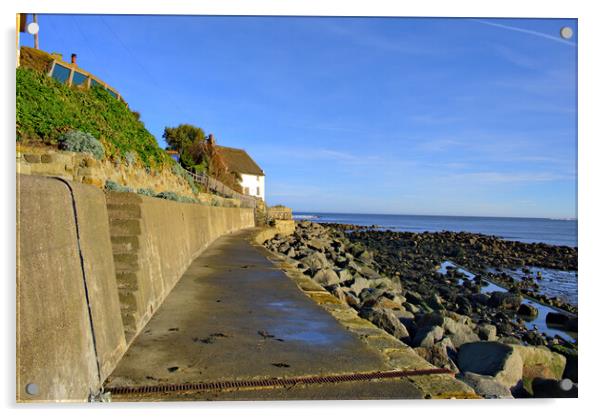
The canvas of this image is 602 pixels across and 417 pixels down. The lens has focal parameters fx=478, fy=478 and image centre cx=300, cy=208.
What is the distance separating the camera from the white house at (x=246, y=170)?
58875 mm

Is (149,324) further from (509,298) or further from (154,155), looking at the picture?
(154,155)

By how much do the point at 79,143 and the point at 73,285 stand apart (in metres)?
8.79

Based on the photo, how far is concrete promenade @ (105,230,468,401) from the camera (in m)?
3.51

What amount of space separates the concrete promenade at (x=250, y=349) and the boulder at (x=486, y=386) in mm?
676

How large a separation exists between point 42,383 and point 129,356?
53.8 inches

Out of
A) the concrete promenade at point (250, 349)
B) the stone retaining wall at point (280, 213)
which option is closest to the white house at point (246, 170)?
the stone retaining wall at point (280, 213)

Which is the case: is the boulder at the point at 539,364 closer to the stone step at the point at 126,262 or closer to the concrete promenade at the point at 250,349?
the concrete promenade at the point at 250,349

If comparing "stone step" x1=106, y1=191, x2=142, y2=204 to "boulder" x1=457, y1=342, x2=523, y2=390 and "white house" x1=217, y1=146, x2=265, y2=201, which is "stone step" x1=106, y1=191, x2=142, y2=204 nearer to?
"boulder" x1=457, y1=342, x2=523, y2=390

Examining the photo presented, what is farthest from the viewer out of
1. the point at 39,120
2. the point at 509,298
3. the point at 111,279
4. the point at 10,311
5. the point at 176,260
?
the point at 509,298

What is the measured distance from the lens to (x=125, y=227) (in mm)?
4641

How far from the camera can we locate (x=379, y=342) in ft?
16.0

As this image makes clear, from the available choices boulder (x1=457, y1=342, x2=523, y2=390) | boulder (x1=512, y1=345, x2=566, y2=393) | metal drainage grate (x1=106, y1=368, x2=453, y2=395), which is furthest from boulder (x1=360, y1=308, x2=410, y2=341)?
metal drainage grate (x1=106, y1=368, x2=453, y2=395)

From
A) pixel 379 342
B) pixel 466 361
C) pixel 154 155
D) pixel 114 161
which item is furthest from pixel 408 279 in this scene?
pixel 379 342

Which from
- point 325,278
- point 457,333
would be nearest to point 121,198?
point 457,333
